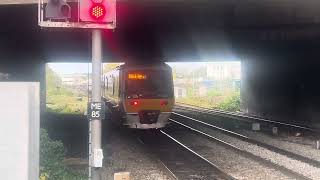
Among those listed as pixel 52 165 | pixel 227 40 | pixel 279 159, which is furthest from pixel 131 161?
pixel 227 40

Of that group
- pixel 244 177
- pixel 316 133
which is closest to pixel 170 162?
pixel 244 177

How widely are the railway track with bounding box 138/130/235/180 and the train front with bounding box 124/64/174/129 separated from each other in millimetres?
822

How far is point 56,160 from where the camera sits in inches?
500

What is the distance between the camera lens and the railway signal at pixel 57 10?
7.45 metres

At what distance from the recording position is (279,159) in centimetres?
1535

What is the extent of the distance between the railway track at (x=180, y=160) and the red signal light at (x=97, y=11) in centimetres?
625

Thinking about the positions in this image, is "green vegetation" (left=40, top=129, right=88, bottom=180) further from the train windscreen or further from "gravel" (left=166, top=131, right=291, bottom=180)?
the train windscreen

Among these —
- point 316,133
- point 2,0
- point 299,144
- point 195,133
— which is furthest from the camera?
point 195,133

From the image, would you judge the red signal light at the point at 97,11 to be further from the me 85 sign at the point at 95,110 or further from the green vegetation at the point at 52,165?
the green vegetation at the point at 52,165

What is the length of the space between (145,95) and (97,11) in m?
14.8

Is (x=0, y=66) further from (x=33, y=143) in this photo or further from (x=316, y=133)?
(x=33, y=143)

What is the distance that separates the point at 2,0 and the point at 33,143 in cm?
912

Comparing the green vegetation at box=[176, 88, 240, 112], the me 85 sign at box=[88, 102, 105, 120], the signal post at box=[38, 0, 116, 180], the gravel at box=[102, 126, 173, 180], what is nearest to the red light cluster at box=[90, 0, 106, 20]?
the signal post at box=[38, 0, 116, 180]

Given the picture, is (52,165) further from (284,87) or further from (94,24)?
(284,87)
